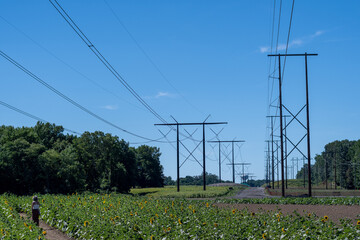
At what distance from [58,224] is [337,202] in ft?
85.1

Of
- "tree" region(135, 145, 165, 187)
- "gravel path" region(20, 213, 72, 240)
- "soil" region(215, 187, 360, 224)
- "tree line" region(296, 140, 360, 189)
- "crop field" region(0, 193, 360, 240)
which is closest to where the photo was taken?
"crop field" region(0, 193, 360, 240)

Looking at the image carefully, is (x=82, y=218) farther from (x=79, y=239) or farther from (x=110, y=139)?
(x=110, y=139)

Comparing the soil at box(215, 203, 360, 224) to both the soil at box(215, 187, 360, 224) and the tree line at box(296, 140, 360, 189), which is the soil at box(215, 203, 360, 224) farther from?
the tree line at box(296, 140, 360, 189)

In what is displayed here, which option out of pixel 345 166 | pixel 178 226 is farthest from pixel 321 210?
pixel 345 166

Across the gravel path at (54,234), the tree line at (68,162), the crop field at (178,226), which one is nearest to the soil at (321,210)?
the crop field at (178,226)

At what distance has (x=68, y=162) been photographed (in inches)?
2694

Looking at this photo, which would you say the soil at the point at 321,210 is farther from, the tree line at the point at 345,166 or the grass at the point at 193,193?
the tree line at the point at 345,166

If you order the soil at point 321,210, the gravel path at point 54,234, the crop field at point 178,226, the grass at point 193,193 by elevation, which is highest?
the crop field at point 178,226

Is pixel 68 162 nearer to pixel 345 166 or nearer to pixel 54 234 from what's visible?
pixel 54 234

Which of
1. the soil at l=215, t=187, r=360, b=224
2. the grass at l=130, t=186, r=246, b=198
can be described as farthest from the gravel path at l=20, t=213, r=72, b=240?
the grass at l=130, t=186, r=246, b=198

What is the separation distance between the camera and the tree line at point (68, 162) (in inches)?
2387

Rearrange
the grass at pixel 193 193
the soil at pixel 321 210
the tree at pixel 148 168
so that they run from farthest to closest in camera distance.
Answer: the tree at pixel 148 168 → the grass at pixel 193 193 → the soil at pixel 321 210

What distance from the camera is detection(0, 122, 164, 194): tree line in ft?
199

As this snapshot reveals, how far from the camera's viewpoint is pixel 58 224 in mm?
23062
